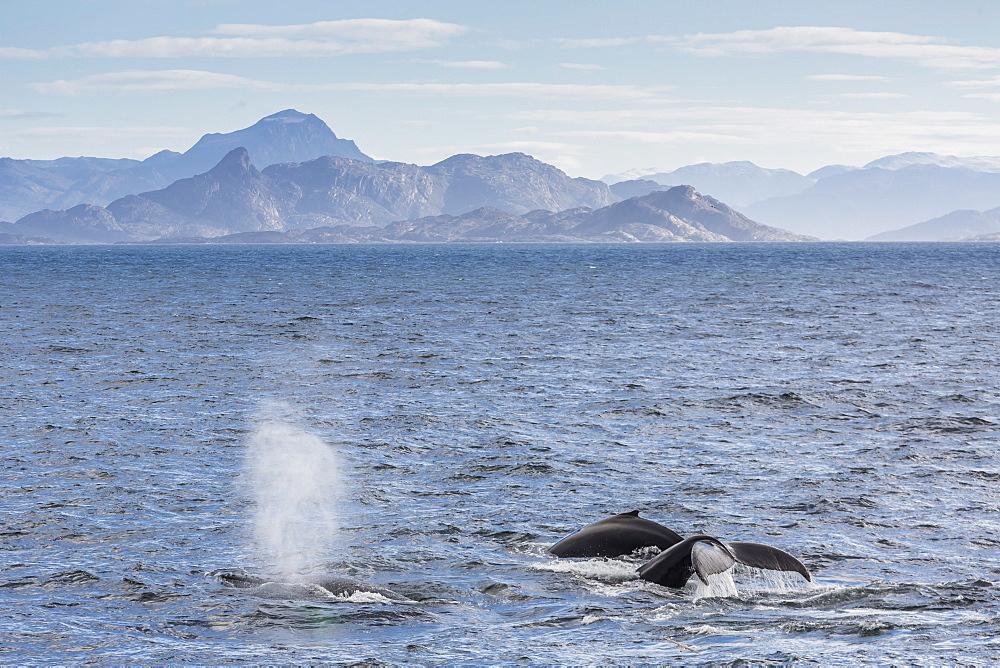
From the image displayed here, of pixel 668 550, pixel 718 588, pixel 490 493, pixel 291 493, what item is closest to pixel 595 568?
pixel 668 550

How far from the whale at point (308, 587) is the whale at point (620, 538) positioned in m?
3.45

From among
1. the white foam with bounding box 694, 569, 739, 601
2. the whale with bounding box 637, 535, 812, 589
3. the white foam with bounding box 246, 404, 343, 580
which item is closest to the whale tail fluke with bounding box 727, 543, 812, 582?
the whale with bounding box 637, 535, 812, 589

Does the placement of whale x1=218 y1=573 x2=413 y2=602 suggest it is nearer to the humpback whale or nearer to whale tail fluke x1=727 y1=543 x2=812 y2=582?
the humpback whale

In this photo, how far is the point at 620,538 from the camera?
1753 centimetres

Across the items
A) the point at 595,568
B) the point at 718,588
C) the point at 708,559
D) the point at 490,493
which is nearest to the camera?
the point at 708,559

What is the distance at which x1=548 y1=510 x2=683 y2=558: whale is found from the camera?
17.5 meters

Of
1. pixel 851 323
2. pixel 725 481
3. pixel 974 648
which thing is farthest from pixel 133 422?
pixel 851 323

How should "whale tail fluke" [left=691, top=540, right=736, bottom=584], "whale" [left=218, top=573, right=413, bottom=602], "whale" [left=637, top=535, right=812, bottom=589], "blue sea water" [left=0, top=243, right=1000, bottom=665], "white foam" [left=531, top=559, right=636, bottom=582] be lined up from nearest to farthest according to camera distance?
"blue sea water" [left=0, top=243, right=1000, bottom=665] < "whale tail fluke" [left=691, top=540, right=736, bottom=584] < "whale" [left=637, top=535, right=812, bottom=589] < "whale" [left=218, top=573, right=413, bottom=602] < "white foam" [left=531, top=559, right=636, bottom=582]

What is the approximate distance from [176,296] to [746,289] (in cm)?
5537

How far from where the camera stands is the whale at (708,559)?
51.1 feet

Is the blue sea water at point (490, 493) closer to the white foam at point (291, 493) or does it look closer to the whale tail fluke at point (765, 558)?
the white foam at point (291, 493)

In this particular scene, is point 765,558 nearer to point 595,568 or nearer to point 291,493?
point 595,568

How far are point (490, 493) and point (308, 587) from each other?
7.45 meters

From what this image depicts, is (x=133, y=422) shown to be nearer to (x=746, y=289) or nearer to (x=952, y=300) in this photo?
(x=952, y=300)
